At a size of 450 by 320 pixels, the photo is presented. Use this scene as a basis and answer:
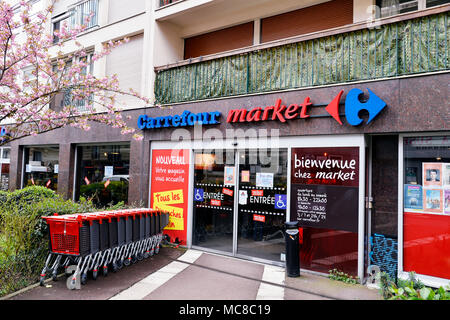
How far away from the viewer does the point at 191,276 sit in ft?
20.5

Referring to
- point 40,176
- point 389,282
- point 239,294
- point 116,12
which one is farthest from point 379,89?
point 40,176

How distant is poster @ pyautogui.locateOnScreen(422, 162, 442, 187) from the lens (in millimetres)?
5707

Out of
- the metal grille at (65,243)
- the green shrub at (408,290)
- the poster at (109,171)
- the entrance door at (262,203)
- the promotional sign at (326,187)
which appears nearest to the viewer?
the green shrub at (408,290)

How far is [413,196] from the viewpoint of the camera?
19.4ft

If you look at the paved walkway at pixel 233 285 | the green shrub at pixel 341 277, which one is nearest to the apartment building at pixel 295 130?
the green shrub at pixel 341 277

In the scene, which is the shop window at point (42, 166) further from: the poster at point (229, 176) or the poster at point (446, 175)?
the poster at point (446, 175)

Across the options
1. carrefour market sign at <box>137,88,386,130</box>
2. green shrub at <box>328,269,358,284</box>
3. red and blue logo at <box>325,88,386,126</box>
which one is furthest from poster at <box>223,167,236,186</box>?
green shrub at <box>328,269,358,284</box>

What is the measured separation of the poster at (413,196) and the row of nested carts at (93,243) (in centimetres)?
543

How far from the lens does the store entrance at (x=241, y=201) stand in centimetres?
726

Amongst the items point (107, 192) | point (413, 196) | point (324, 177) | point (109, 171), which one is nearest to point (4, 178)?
point (107, 192)

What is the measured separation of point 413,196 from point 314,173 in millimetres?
1849

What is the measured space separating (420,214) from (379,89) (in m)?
2.45

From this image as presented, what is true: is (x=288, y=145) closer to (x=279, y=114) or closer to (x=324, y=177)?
(x=279, y=114)

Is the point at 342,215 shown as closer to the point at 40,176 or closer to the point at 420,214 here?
the point at 420,214
